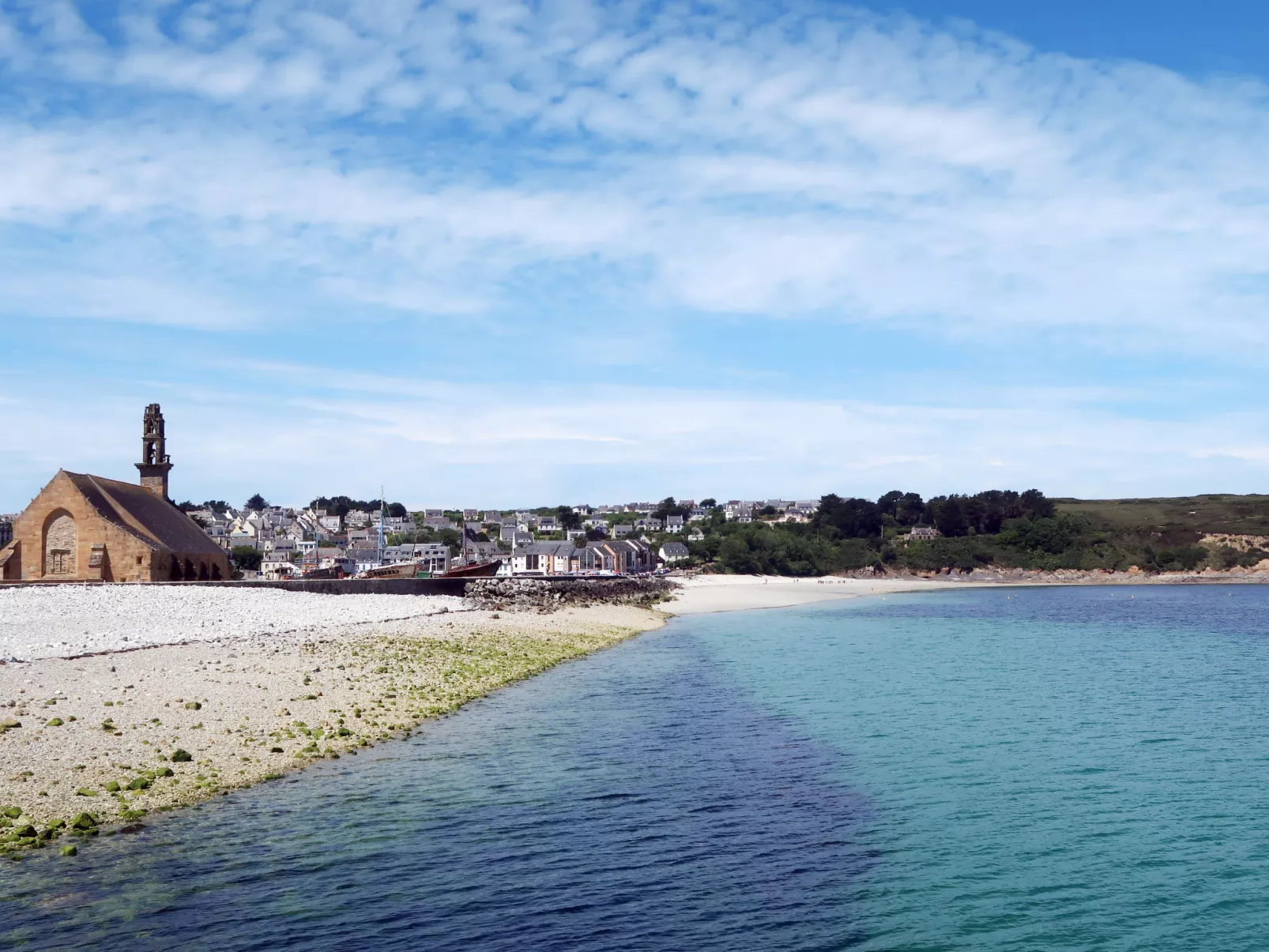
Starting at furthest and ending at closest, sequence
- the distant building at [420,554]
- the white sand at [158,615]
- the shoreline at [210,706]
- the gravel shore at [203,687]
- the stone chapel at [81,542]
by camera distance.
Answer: the distant building at [420,554] → the stone chapel at [81,542] → the white sand at [158,615] → the gravel shore at [203,687] → the shoreline at [210,706]

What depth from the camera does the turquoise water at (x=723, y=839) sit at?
13.8m

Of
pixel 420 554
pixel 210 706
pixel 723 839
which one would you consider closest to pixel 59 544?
pixel 210 706

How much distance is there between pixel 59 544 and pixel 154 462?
15299 mm

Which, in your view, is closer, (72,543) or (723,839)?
(723,839)

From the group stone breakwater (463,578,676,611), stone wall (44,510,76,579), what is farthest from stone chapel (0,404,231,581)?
stone breakwater (463,578,676,611)

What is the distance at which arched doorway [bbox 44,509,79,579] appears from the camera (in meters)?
68.7

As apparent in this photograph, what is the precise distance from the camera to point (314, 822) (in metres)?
18.2

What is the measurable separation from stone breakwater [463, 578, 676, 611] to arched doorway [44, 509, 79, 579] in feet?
88.2

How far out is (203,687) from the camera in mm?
28391

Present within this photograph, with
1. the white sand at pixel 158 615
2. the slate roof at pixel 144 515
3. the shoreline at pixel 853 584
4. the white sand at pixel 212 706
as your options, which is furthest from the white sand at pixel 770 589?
the white sand at pixel 212 706

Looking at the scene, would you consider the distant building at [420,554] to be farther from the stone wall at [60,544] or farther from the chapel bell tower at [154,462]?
the stone wall at [60,544]

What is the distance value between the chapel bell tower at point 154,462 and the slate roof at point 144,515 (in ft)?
5.26

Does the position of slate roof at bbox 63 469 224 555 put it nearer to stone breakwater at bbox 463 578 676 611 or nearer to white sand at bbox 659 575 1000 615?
stone breakwater at bbox 463 578 676 611

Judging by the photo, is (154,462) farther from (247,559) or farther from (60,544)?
(247,559)
